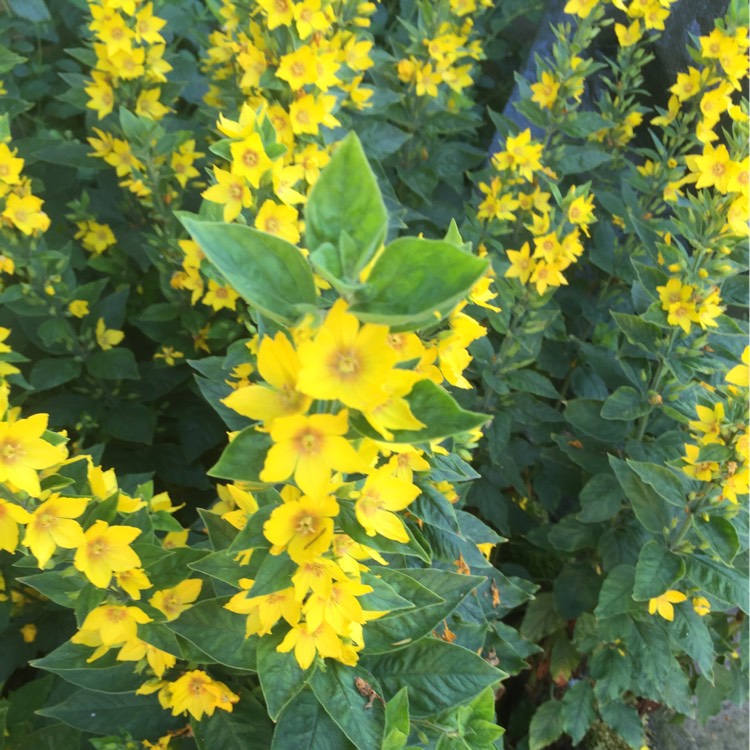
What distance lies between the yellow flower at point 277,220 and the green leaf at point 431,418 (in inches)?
27.7

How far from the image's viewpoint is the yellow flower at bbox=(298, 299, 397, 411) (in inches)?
26.3

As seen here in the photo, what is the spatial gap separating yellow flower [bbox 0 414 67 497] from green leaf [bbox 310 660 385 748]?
0.50 m

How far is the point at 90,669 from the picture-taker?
46.7 inches

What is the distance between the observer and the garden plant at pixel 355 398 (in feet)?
2.55

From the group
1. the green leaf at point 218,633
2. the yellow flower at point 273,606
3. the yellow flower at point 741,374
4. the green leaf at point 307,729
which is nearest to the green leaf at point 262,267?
the yellow flower at point 273,606

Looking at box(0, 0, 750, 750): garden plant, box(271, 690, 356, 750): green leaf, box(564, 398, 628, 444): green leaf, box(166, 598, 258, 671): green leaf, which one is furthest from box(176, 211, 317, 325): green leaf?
box(564, 398, 628, 444): green leaf

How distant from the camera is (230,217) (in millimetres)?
1362

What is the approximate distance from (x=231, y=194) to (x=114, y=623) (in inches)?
31.5

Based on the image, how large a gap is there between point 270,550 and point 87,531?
301 millimetres

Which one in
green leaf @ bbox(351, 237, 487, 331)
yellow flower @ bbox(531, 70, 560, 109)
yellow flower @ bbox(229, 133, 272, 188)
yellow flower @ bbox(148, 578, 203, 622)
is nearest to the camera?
green leaf @ bbox(351, 237, 487, 331)

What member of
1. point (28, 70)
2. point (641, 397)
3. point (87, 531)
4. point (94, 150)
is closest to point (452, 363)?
point (87, 531)

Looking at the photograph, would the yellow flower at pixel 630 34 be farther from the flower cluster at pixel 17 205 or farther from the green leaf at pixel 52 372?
the green leaf at pixel 52 372

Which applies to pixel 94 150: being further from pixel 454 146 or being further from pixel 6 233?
pixel 454 146

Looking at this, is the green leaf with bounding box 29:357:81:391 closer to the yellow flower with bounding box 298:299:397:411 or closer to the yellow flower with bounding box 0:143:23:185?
the yellow flower with bounding box 0:143:23:185
